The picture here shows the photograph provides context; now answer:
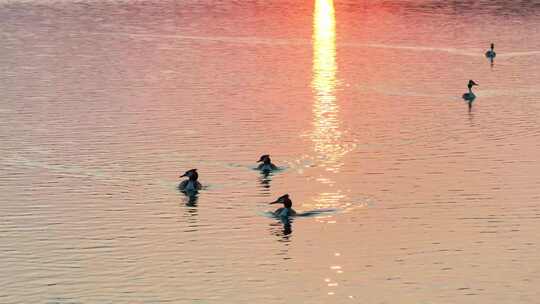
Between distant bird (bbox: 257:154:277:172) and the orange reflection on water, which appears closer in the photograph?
distant bird (bbox: 257:154:277:172)

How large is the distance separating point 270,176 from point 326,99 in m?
31.3

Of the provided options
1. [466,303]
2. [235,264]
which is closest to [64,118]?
[235,264]

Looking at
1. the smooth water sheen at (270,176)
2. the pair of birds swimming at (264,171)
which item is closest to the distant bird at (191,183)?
the pair of birds swimming at (264,171)

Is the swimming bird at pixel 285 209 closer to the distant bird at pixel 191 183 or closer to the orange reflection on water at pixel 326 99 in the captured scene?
the distant bird at pixel 191 183

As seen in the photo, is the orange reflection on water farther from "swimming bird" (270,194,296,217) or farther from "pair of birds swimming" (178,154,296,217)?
"swimming bird" (270,194,296,217)

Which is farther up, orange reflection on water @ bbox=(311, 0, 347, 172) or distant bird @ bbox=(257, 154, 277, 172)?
orange reflection on water @ bbox=(311, 0, 347, 172)

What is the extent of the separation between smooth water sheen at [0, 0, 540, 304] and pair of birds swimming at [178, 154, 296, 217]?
547 mm

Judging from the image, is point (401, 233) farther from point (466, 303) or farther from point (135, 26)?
point (135, 26)

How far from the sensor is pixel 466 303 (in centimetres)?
5222

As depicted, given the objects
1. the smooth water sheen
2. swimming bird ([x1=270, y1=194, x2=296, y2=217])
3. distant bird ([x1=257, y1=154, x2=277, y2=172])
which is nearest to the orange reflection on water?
the smooth water sheen

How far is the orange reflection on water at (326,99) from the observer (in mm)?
84125

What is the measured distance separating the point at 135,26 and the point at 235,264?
354ft

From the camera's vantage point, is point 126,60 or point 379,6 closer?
point 126,60

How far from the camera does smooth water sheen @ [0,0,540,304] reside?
56031 millimetres
